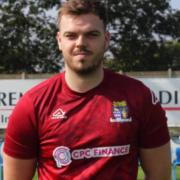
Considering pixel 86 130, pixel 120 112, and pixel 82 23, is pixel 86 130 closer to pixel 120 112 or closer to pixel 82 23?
pixel 120 112

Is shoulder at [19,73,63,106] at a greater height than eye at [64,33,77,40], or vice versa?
eye at [64,33,77,40]

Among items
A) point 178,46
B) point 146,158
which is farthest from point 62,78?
point 178,46

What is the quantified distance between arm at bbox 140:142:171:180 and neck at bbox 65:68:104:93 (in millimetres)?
428

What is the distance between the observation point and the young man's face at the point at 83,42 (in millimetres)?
3252

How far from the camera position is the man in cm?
328

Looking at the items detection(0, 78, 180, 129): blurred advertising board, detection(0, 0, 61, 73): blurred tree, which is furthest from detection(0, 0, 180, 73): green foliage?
detection(0, 78, 180, 129): blurred advertising board

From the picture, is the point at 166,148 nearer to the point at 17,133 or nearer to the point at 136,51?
the point at 17,133

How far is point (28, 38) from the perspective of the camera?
146 ft

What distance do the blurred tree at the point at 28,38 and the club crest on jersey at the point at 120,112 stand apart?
4018 centimetres

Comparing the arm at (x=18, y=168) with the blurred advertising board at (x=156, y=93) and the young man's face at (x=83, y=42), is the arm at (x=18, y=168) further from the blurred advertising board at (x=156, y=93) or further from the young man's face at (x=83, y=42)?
the blurred advertising board at (x=156, y=93)

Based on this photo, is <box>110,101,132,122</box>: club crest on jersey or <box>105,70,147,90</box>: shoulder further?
<box>105,70,147,90</box>: shoulder

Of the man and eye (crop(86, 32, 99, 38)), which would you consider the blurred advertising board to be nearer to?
the man

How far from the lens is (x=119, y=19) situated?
44.6m

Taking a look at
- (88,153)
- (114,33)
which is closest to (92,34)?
(88,153)
